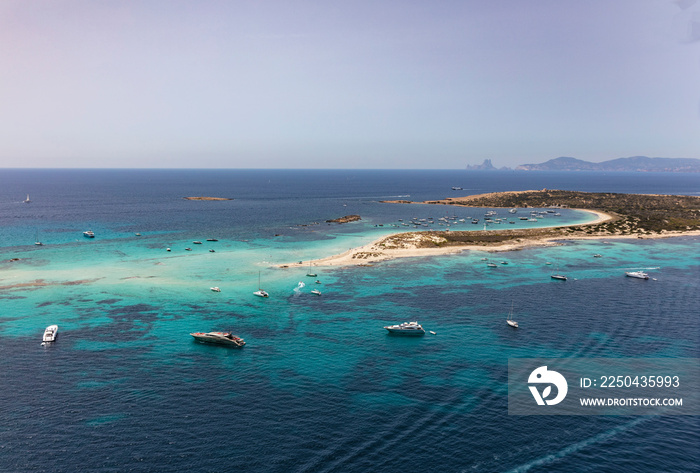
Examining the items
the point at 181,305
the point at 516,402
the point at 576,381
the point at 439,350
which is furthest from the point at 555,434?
the point at 181,305

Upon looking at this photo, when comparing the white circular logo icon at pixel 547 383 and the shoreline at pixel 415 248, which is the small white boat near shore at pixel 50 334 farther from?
the white circular logo icon at pixel 547 383

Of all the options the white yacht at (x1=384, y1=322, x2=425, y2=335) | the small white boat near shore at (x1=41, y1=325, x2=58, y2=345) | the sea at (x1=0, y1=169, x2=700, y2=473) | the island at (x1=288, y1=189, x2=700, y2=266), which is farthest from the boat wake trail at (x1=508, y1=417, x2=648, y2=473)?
the island at (x1=288, y1=189, x2=700, y2=266)

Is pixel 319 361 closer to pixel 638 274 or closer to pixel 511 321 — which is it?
pixel 511 321

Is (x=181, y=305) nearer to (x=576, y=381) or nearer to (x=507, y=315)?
(x=507, y=315)

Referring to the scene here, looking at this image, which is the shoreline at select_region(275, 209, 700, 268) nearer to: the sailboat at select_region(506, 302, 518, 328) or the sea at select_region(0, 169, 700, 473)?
the sea at select_region(0, 169, 700, 473)

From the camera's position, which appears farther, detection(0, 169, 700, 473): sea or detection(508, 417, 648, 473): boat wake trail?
detection(0, 169, 700, 473): sea
